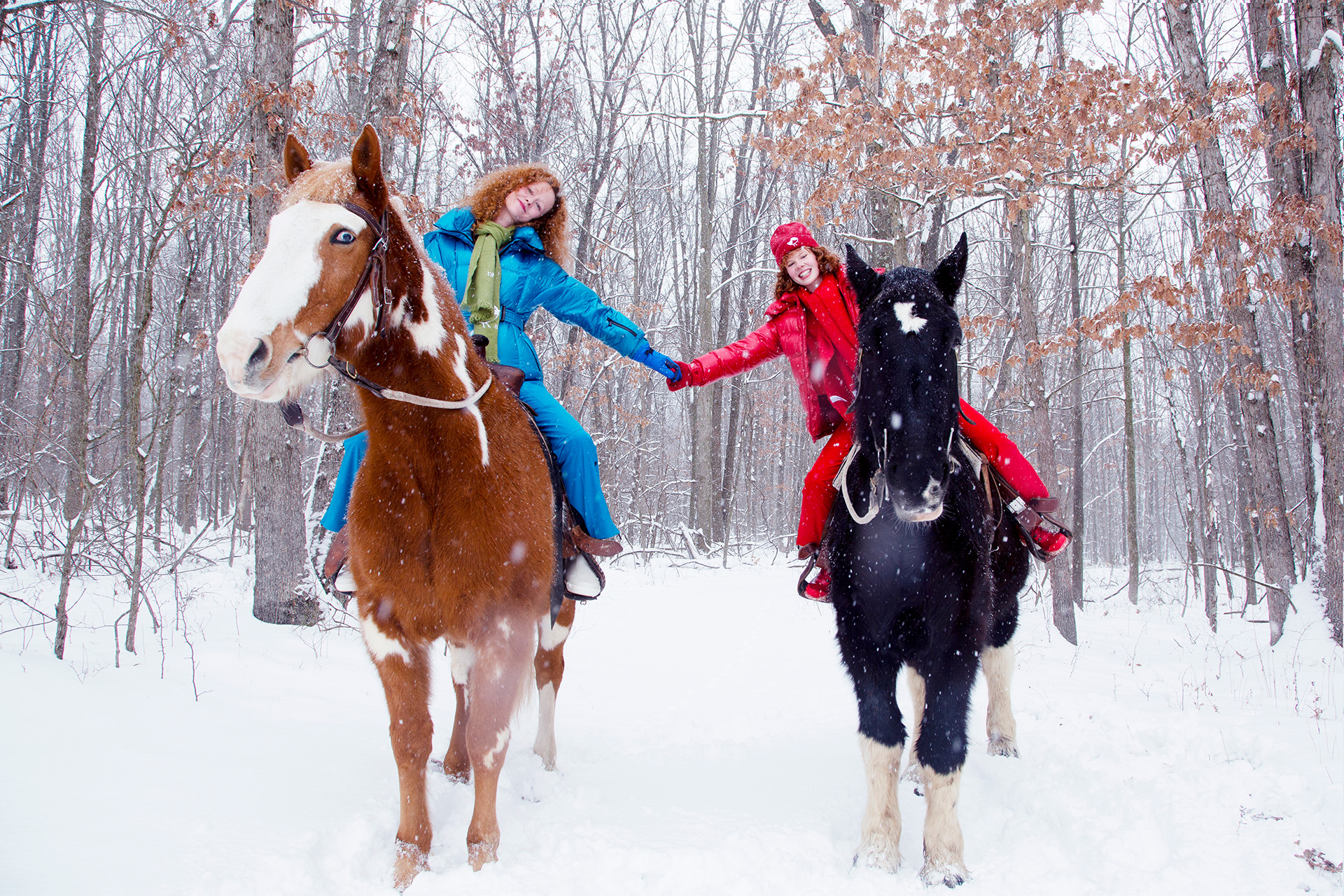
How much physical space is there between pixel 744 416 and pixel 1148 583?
598 inches

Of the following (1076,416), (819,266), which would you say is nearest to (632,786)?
(819,266)

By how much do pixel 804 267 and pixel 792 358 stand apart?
50 cm

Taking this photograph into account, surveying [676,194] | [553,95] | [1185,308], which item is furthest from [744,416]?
[1185,308]

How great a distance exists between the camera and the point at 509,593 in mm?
2725

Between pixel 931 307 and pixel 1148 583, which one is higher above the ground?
pixel 931 307

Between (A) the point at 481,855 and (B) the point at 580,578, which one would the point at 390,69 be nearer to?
(B) the point at 580,578

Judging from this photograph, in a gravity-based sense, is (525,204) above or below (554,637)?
above

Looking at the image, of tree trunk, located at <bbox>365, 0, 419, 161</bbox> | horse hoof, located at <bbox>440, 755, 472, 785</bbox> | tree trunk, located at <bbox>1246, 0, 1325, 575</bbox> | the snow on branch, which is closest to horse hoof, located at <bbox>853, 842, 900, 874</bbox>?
horse hoof, located at <bbox>440, 755, 472, 785</bbox>

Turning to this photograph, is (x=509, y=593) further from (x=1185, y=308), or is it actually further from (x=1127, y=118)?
(x=1185, y=308)

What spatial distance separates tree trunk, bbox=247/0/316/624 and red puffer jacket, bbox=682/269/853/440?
470cm

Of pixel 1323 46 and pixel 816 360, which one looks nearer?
pixel 816 360

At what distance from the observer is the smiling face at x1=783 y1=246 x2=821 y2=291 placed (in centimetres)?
380

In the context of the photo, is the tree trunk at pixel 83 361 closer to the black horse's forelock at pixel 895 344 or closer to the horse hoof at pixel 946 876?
the black horse's forelock at pixel 895 344

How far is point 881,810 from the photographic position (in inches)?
111
